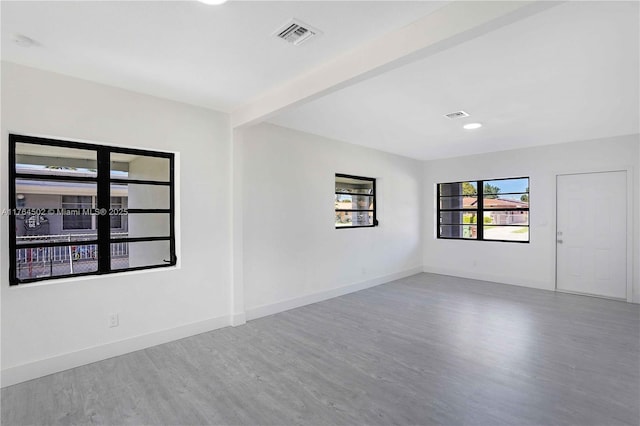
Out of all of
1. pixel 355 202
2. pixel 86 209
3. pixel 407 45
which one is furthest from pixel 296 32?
pixel 355 202

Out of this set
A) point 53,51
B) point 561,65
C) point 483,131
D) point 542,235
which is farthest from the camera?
point 542,235

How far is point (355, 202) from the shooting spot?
233 inches

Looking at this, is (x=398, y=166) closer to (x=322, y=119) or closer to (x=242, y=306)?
(x=322, y=119)

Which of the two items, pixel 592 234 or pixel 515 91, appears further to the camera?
pixel 592 234

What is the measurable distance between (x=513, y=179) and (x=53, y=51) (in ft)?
22.8

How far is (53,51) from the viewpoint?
246cm

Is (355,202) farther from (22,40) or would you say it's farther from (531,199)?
(22,40)

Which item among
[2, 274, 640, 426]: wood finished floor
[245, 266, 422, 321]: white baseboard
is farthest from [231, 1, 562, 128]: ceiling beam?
[245, 266, 422, 321]: white baseboard

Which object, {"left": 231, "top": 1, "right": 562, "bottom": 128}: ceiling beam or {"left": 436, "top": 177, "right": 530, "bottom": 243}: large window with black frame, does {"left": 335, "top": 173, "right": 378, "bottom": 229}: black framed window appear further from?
{"left": 231, "top": 1, "right": 562, "bottom": 128}: ceiling beam

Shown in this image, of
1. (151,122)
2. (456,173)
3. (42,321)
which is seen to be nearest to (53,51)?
(151,122)

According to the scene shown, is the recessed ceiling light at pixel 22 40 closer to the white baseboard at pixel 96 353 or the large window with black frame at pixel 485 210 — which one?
the white baseboard at pixel 96 353

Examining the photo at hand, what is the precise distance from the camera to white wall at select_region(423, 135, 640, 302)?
5.15m

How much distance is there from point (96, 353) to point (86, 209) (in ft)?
4.42

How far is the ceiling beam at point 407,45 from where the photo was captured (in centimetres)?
178
